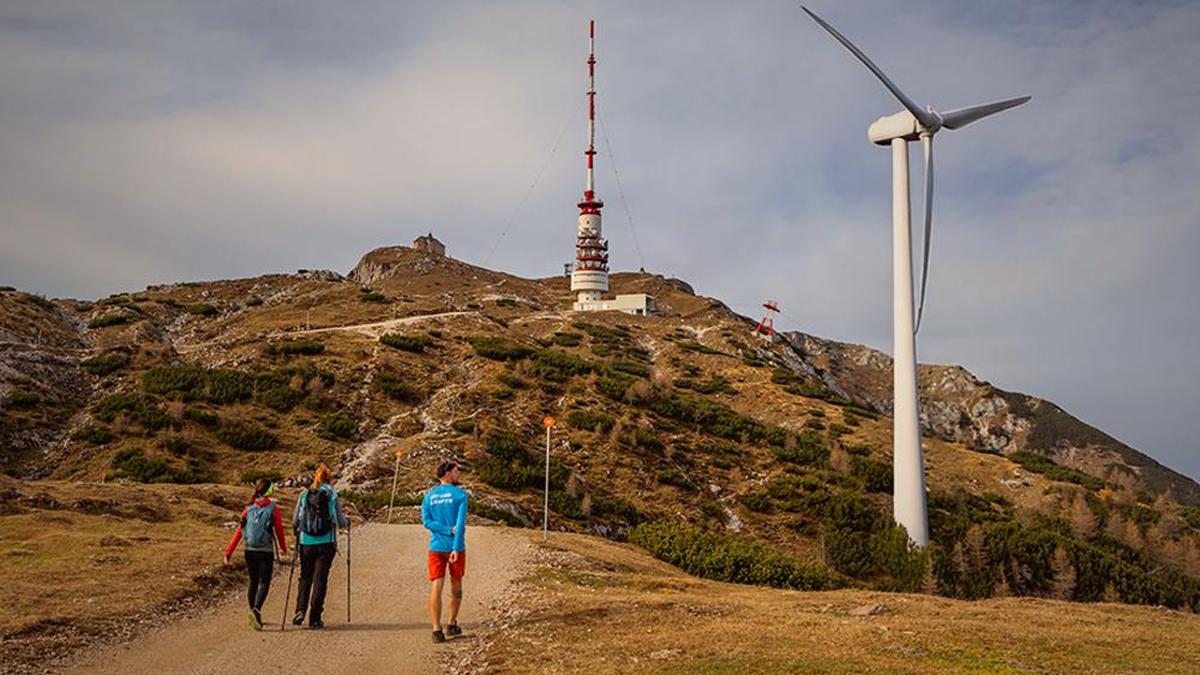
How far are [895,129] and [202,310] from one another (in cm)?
7912

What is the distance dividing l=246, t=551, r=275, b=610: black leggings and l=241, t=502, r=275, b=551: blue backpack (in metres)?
0.12

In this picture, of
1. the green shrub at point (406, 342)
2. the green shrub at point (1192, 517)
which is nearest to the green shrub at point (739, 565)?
the green shrub at point (406, 342)

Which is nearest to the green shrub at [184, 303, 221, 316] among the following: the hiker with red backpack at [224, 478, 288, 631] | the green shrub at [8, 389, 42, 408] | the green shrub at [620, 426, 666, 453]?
the green shrub at [8, 389, 42, 408]

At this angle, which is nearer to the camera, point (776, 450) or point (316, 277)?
point (776, 450)

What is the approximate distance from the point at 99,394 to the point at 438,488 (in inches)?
1908

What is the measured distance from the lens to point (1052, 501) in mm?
57781

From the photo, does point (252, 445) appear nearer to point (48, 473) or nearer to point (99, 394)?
point (48, 473)

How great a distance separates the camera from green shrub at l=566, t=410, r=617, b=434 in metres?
54.9

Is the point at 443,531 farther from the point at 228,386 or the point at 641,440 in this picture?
the point at 228,386

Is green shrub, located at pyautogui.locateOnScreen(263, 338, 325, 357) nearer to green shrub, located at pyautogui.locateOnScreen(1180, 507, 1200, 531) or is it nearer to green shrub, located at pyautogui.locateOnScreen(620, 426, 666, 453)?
green shrub, located at pyautogui.locateOnScreen(620, 426, 666, 453)

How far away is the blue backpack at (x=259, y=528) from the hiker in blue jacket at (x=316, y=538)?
0.40 metres

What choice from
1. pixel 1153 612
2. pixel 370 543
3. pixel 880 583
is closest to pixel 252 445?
pixel 370 543

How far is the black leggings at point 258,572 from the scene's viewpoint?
524 inches

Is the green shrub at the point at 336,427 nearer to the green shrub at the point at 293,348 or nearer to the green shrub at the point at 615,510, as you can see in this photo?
the green shrub at the point at 293,348
